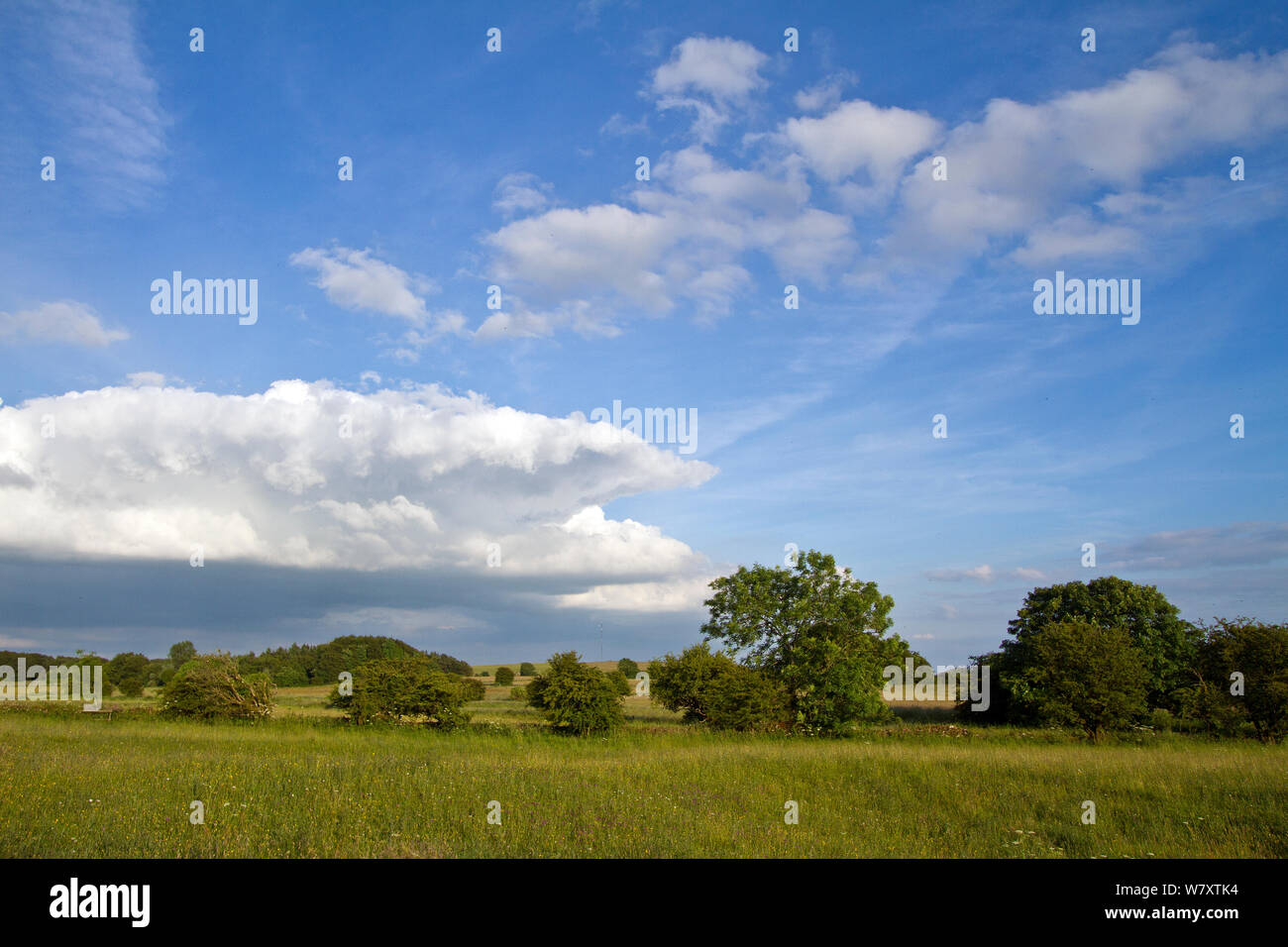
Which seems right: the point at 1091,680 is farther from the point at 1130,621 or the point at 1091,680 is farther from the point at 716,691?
the point at 716,691

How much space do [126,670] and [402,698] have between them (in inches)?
2622

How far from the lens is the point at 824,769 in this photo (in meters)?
17.8

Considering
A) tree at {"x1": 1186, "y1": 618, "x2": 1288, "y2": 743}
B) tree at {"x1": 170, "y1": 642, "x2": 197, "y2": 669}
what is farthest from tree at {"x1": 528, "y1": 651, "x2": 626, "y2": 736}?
tree at {"x1": 170, "y1": 642, "x2": 197, "y2": 669}

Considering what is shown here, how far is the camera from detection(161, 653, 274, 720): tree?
29.8 m

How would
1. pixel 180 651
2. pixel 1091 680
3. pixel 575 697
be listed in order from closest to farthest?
pixel 575 697 → pixel 1091 680 → pixel 180 651

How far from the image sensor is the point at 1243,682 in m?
28.1

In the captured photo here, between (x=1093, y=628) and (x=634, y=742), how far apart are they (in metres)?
18.9

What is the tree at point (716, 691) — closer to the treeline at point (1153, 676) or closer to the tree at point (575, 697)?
the tree at point (575, 697)

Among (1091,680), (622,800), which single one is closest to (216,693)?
(622,800)

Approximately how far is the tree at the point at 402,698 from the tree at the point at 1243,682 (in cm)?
2910

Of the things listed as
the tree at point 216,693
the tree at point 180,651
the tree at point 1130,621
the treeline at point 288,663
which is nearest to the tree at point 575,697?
the tree at point 216,693

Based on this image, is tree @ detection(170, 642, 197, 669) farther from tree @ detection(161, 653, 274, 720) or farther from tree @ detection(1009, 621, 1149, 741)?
tree @ detection(1009, 621, 1149, 741)

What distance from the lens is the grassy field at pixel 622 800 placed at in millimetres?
10133
